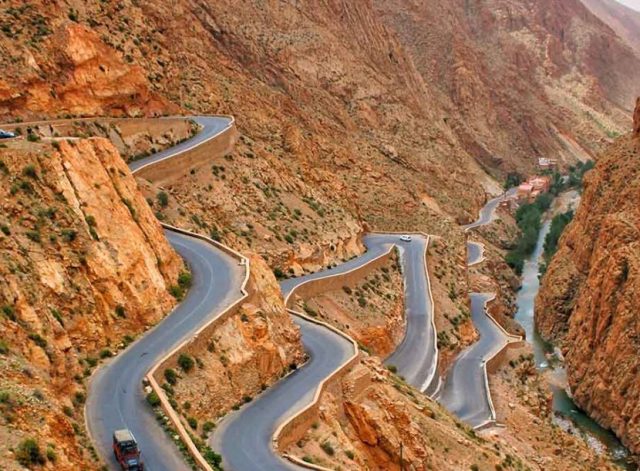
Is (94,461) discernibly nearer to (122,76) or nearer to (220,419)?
(220,419)

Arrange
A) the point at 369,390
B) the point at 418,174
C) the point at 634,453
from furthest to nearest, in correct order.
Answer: the point at 418,174
the point at 634,453
the point at 369,390

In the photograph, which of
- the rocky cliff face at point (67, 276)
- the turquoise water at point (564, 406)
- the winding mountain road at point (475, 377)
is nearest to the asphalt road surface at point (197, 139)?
→ the rocky cliff face at point (67, 276)

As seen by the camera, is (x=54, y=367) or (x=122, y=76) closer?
(x=54, y=367)

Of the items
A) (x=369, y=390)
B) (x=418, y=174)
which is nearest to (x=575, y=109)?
(x=418, y=174)

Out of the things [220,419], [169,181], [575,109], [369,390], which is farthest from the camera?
[575,109]

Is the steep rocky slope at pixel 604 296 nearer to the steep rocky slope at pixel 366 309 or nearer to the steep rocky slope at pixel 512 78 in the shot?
the steep rocky slope at pixel 366 309

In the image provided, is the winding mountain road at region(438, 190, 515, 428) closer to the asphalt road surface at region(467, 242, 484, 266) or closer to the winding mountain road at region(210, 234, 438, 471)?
the winding mountain road at region(210, 234, 438, 471)
